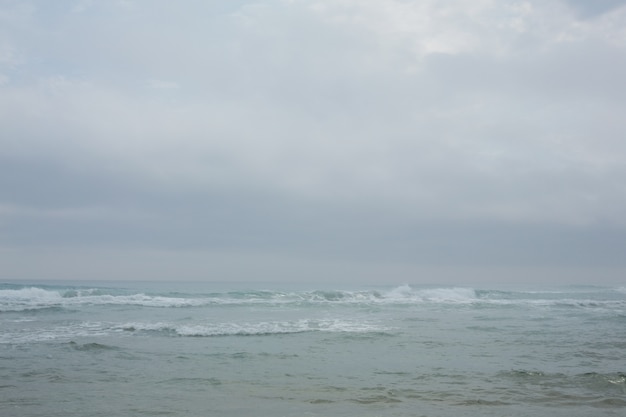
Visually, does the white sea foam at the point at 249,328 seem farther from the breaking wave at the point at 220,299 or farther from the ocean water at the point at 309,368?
the breaking wave at the point at 220,299

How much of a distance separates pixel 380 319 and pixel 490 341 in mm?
8355

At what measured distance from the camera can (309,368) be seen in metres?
12.2

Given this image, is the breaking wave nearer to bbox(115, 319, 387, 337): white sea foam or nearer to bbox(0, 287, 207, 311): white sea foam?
bbox(0, 287, 207, 311): white sea foam

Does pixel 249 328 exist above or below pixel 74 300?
above

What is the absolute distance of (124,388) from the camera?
10055 millimetres

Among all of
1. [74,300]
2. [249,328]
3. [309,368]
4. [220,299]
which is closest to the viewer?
[309,368]

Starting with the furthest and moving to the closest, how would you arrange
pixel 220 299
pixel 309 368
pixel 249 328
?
pixel 220 299, pixel 249 328, pixel 309 368

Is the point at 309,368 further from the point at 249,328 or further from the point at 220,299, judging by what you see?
the point at 220,299

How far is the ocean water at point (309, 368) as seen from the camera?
863cm

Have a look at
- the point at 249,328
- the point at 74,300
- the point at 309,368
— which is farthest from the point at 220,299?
the point at 309,368

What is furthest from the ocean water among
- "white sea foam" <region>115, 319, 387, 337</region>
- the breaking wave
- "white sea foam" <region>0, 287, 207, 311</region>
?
the breaking wave

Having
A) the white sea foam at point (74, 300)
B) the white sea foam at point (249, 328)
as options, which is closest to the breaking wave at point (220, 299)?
the white sea foam at point (74, 300)

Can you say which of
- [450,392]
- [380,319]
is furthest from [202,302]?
[450,392]

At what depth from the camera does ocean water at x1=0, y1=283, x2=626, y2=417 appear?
8633 mm
